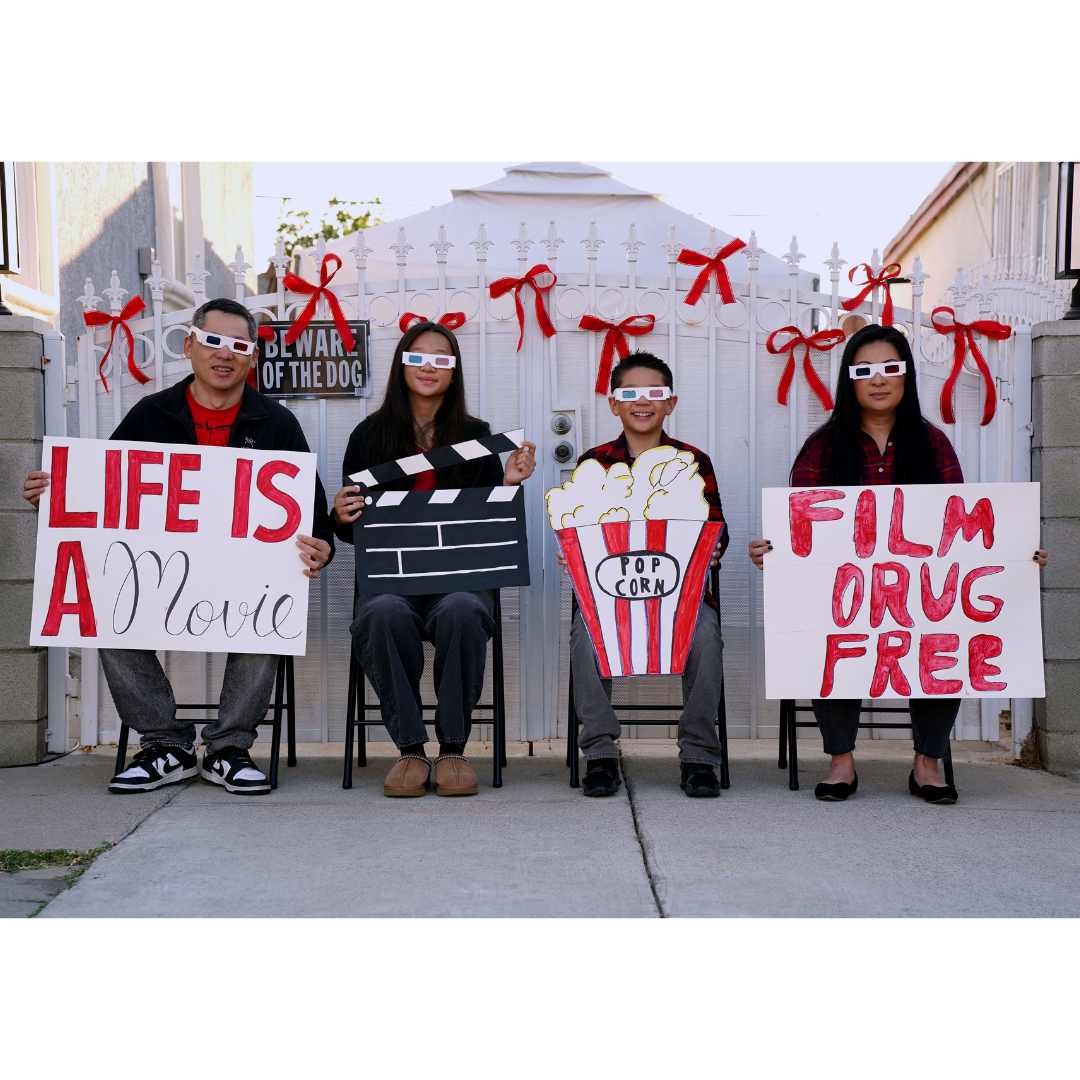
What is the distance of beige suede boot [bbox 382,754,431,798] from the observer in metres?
4.20

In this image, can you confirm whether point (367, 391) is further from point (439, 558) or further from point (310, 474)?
point (439, 558)

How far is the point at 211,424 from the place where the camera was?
454cm

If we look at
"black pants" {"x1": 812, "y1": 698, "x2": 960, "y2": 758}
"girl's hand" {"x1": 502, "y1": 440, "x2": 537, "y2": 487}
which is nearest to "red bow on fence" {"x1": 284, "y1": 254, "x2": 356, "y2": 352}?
"girl's hand" {"x1": 502, "y1": 440, "x2": 537, "y2": 487}

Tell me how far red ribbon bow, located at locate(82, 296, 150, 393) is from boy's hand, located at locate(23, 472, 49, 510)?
0.77 m

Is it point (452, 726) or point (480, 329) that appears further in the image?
point (480, 329)

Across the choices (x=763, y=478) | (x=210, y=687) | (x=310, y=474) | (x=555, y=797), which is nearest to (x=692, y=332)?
(x=763, y=478)

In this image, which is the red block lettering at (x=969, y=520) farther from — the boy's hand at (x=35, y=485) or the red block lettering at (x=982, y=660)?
the boy's hand at (x=35, y=485)

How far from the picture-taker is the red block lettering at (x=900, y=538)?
14.1ft

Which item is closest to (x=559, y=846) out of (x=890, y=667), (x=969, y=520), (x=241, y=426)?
(x=890, y=667)

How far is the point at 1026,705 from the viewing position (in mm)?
4973

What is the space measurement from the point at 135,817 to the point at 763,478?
3.06 meters

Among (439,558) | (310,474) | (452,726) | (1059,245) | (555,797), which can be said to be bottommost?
(555,797)

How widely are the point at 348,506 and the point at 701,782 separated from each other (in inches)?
70.3

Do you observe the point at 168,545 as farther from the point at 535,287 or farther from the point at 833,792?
the point at 833,792
